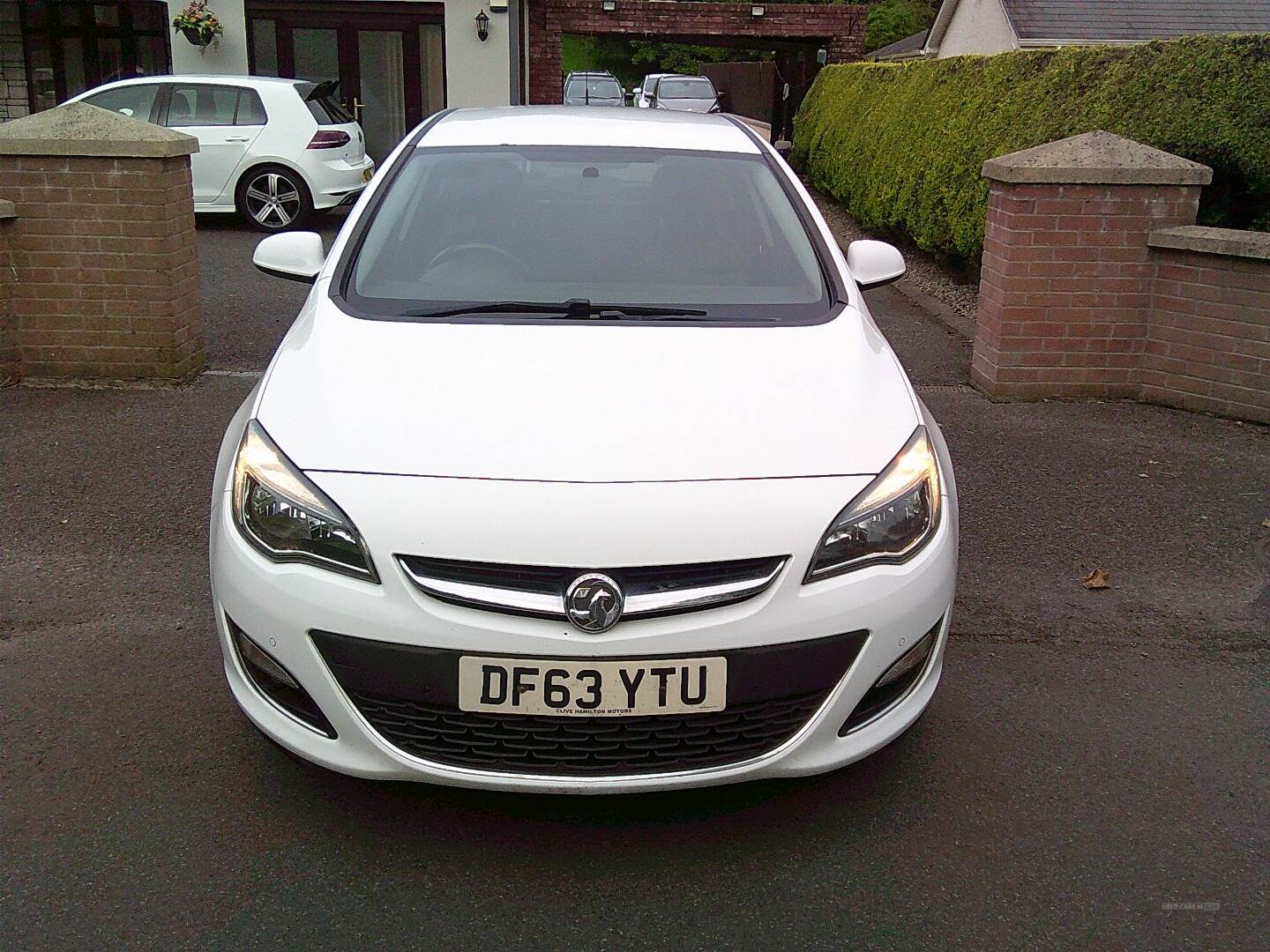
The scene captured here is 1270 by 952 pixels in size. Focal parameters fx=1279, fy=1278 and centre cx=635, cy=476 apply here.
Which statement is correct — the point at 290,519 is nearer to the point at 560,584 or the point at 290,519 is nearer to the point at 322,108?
the point at 560,584

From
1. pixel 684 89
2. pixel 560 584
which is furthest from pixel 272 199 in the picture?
pixel 684 89

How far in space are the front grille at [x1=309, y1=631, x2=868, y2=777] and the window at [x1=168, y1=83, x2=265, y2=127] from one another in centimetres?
1193

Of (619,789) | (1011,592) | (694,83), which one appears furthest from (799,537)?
(694,83)

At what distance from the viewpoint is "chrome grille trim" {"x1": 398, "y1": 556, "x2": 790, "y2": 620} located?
256 cm

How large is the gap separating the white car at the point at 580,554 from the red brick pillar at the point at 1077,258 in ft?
11.4

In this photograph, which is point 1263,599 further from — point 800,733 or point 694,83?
point 694,83

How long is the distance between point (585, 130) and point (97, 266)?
130 inches

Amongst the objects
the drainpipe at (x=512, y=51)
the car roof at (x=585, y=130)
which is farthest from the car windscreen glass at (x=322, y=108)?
the car roof at (x=585, y=130)

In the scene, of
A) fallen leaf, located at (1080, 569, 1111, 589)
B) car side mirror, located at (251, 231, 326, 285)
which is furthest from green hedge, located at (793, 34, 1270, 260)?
car side mirror, located at (251, 231, 326, 285)

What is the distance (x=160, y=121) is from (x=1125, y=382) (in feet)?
34.1

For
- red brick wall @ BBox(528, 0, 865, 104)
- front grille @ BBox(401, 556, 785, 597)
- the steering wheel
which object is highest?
red brick wall @ BBox(528, 0, 865, 104)

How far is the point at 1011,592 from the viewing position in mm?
4367

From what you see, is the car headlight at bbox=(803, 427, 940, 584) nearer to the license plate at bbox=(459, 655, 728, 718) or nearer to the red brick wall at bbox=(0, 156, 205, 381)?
the license plate at bbox=(459, 655, 728, 718)

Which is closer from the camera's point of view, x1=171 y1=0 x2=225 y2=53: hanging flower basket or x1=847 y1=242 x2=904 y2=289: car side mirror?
x1=847 y1=242 x2=904 y2=289: car side mirror
